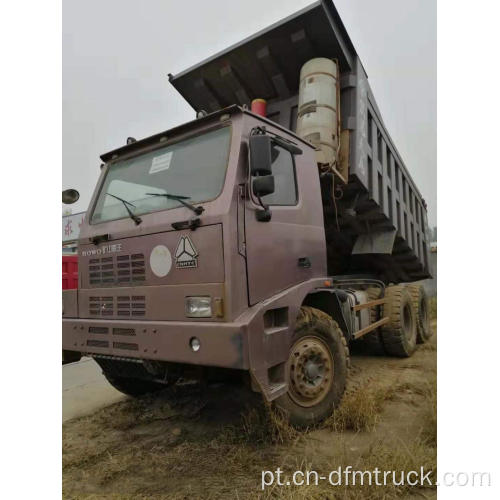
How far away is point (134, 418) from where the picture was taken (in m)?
3.14

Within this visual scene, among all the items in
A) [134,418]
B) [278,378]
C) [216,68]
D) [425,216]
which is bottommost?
[134,418]

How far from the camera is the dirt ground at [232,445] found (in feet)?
6.77

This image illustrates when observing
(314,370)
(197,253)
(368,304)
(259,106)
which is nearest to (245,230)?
(197,253)

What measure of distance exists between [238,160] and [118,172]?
1106mm

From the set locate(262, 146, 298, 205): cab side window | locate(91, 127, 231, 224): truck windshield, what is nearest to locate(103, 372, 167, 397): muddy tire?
locate(91, 127, 231, 224): truck windshield

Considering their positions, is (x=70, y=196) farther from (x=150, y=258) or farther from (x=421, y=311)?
(x=421, y=311)

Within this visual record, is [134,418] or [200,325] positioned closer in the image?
[200,325]

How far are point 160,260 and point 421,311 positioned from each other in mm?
4296

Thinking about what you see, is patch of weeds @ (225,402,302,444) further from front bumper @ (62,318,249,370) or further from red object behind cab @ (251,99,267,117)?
red object behind cab @ (251,99,267,117)

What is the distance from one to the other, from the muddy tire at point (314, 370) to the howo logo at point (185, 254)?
83cm

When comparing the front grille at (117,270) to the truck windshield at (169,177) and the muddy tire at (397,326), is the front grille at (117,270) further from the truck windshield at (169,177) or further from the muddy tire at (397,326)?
the muddy tire at (397,326)
